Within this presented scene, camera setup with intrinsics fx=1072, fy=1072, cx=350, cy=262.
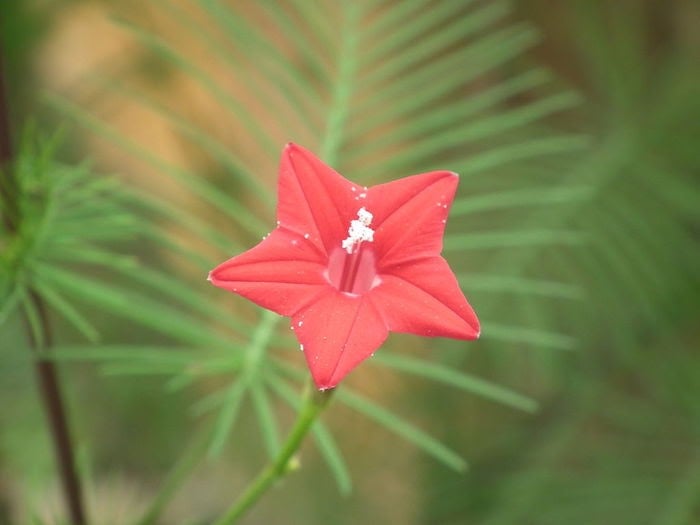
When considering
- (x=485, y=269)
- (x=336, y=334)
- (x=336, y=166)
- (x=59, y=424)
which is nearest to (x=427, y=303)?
(x=336, y=334)

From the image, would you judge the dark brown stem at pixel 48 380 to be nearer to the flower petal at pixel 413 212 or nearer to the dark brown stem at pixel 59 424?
the dark brown stem at pixel 59 424

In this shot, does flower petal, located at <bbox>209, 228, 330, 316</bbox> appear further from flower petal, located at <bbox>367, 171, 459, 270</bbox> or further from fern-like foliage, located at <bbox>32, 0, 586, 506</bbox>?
fern-like foliage, located at <bbox>32, 0, 586, 506</bbox>

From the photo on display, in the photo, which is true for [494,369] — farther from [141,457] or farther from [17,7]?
[17,7]

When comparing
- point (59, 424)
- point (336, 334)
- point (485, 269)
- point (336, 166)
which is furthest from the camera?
point (485, 269)

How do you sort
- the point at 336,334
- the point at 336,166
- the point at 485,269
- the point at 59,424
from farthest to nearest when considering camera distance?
1. the point at 485,269
2. the point at 336,166
3. the point at 59,424
4. the point at 336,334

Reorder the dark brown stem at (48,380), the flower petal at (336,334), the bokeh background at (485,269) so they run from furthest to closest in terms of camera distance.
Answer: the bokeh background at (485,269)
the dark brown stem at (48,380)
the flower petal at (336,334)

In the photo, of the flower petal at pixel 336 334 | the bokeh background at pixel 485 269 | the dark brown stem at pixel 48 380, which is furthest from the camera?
the bokeh background at pixel 485 269

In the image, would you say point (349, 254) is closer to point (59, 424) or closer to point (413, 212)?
point (413, 212)

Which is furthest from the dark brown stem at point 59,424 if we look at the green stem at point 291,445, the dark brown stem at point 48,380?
the green stem at point 291,445
